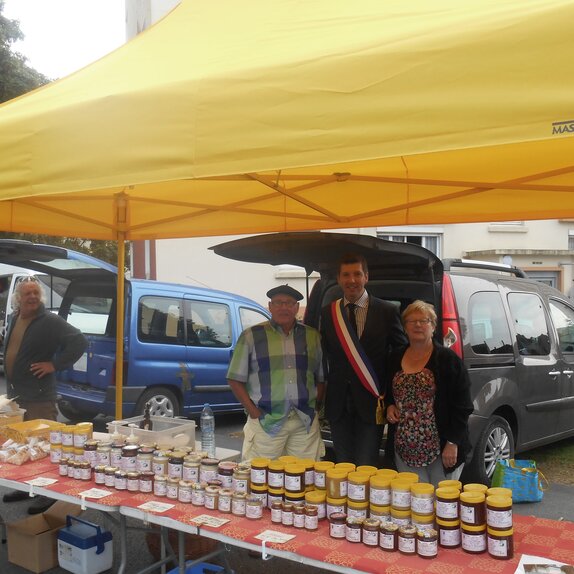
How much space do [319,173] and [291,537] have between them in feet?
7.52

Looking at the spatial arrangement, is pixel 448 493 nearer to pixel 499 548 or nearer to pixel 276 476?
pixel 499 548

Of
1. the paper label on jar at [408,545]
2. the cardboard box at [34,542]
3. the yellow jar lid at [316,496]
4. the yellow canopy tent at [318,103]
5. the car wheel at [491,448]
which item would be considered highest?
the yellow canopy tent at [318,103]

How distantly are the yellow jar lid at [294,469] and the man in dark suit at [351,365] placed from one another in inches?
36.8

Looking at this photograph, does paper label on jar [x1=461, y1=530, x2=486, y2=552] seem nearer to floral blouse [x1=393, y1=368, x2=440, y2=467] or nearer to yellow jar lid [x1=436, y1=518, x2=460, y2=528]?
yellow jar lid [x1=436, y1=518, x2=460, y2=528]

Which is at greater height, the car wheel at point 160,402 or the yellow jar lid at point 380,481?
the yellow jar lid at point 380,481

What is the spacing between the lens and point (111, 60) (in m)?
3.31

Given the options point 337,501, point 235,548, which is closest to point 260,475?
point 337,501

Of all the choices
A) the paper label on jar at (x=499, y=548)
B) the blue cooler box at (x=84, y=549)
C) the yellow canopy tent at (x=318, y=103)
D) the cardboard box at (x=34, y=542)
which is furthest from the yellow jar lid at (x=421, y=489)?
the cardboard box at (x=34, y=542)

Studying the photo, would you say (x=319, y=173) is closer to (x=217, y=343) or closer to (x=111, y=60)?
(x=111, y=60)

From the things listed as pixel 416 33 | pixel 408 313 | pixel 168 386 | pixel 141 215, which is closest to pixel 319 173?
pixel 408 313

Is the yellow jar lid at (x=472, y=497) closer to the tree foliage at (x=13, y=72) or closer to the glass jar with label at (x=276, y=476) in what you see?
the glass jar with label at (x=276, y=476)

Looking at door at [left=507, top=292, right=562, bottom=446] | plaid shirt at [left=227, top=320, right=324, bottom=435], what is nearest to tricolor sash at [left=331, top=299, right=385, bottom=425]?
plaid shirt at [left=227, top=320, right=324, bottom=435]

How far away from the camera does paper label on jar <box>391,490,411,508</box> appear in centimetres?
233

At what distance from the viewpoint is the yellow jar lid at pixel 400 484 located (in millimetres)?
2342
